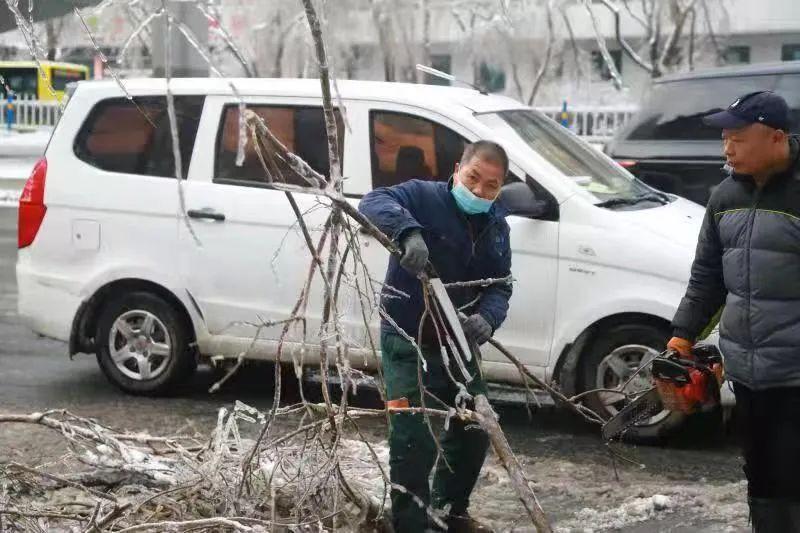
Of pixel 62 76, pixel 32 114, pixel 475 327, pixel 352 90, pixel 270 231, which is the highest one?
pixel 62 76

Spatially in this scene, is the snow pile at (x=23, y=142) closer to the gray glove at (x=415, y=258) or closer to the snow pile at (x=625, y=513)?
the snow pile at (x=625, y=513)

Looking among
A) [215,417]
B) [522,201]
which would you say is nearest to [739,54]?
[522,201]

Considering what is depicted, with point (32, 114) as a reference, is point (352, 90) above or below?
above

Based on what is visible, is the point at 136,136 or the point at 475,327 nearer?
the point at 475,327

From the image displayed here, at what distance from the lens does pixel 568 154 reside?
22.3 ft

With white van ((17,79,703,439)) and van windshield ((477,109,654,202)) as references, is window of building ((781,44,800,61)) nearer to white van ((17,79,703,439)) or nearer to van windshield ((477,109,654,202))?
van windshield ((477,109,654,202))

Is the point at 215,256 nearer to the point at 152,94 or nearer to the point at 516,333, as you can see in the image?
the point at 152,94

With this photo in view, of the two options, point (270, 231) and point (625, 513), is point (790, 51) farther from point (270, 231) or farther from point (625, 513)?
point (625, 513)

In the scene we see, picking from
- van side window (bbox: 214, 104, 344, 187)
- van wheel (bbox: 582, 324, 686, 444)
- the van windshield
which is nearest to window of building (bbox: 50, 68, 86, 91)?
van side window (bbox: 214, 104, 344, 187)

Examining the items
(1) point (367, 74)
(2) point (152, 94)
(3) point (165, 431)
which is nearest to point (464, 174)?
(3) point (165, 431)

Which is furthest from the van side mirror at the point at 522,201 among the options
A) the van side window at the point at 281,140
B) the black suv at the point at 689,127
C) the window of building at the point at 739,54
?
the window of building at the point at 739,54

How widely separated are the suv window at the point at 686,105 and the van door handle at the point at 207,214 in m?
4.15

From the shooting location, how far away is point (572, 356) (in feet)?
20.6

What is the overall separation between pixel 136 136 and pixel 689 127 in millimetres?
4422
